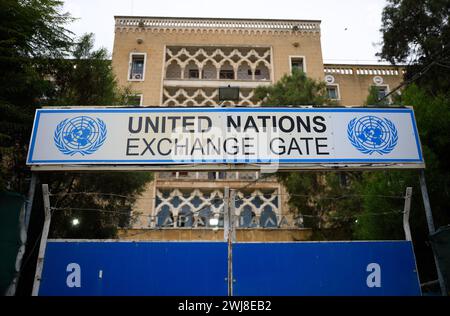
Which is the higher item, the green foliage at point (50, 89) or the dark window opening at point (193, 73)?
the dark window opening at point (193, 73)

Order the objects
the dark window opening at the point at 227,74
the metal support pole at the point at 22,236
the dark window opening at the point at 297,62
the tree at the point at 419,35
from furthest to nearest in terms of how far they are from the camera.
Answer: the dark window opening at the point at 227,74, the dark window opening at the point at 297,62, the tree at the point at 419,35, the metal support pole at the point at 22,236

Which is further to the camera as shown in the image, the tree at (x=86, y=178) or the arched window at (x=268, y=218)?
the arched window at (x=268, y=218)

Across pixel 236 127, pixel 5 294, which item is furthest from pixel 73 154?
pixel 236 127

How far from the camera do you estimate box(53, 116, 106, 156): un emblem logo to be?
483 centimetres

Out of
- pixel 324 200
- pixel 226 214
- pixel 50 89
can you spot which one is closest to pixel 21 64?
pixel 50 89

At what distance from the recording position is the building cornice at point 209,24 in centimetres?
2273

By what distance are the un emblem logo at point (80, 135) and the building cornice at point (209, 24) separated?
19.3 m

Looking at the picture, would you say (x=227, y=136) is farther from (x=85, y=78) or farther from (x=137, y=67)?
(x=137, y=67)

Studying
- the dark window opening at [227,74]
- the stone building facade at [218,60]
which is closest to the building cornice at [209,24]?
the stone building facade at [218,60]

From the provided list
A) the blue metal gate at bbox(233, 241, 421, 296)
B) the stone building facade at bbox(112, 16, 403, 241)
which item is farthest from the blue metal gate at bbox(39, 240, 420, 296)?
the stone building facade at bbox(112, 16, 403, 241)

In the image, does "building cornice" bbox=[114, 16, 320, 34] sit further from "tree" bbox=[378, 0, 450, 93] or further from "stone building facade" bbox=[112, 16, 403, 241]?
"tree" bbox=[378, 0, 450, 93]

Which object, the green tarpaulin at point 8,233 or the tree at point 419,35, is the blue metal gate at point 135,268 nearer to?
the green tarpaulin at point 8,233

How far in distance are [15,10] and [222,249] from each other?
4736mm

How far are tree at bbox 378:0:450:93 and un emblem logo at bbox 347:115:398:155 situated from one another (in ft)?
29.9
